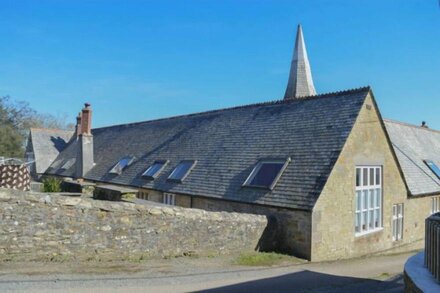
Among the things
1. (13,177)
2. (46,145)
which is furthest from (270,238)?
(46,145)

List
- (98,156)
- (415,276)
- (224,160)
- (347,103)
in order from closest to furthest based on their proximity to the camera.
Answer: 1. (415,276)
2. (347,103)
3. (224,160)
4. (98,156)

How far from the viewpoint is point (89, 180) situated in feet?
87.5

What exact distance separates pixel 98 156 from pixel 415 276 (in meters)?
26.8

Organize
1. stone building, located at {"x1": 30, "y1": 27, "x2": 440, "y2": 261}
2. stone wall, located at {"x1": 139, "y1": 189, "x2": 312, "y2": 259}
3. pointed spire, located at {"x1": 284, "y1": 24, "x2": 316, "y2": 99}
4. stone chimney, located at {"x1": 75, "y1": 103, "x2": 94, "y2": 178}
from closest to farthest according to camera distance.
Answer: stone wall, located at {"x1": 139, "y1": 189, "x2": 312, "y2": 259}, stone building, located at {"x1": 30, "y1": 27, "x2": 440, "y2": 261}, stone chimney, located at {"x1": 75, "y1": 103, "x2": 94, "y2": 178}, pointed spire, located at {"x1": 284, "y1": 24, "x2": 316, "y2": 99}

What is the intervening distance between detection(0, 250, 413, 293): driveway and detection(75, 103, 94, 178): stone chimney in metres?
19.7

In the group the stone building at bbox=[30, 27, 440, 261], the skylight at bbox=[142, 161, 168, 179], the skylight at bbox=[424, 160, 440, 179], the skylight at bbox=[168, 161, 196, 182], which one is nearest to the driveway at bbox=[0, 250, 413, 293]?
the stone building at bbox=[30, 27, 440, 261]

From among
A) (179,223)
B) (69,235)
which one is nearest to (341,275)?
(179,223)

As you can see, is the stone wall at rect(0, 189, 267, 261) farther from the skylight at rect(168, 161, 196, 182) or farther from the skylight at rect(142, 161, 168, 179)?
the skylight at rect(142, 161, 168, 179)

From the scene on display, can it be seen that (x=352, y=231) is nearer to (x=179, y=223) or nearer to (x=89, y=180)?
(x=179, y=223)

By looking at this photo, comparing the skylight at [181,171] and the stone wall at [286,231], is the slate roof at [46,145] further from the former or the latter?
the stone wall at [286,231]

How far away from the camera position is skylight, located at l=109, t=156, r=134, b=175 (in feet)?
81.1

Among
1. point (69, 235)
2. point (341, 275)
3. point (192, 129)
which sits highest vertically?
point (192, 129)

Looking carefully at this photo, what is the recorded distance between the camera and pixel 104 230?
9766mm

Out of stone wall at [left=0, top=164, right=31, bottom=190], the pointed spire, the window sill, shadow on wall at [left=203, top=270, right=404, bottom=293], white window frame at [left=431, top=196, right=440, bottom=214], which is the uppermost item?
the pointed spire
